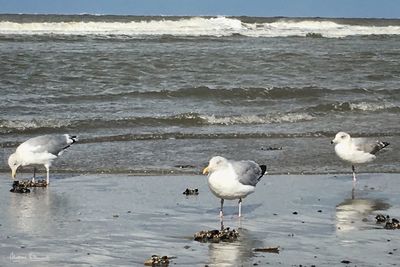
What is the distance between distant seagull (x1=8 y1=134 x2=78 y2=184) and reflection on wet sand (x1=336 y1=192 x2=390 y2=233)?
329 centimetres

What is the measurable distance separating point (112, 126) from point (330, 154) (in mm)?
3936

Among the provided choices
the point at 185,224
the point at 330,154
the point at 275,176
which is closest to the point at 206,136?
the point at 330,154

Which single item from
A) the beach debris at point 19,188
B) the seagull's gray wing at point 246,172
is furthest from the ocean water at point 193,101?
the seagull's gray wing at point 246,172

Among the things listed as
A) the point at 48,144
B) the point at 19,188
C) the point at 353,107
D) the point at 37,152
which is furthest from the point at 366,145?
the point at 353,107

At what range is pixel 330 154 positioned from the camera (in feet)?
41.2

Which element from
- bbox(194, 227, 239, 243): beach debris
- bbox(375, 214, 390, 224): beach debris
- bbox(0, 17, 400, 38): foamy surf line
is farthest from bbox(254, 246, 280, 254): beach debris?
bbox(0, 17, 400, 38): foamy surf line

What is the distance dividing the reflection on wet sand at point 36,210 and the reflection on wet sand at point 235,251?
145 centimetres

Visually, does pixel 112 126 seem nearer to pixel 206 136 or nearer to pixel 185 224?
pixel 206 136

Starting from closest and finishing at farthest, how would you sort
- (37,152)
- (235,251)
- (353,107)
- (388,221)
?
1. (235,251)
2. (388,221)
3. (37,152)
4. (353,107)

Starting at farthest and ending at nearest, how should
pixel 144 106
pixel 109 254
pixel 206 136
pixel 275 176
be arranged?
pixel 144 106 → pixel 206 136 → pixel 275 176 → pixel 109 254

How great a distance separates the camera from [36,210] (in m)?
8.48

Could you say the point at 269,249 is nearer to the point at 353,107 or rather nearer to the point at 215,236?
the point at 215,236

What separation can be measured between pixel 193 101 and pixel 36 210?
10.1m

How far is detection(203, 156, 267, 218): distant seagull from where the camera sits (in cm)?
776
